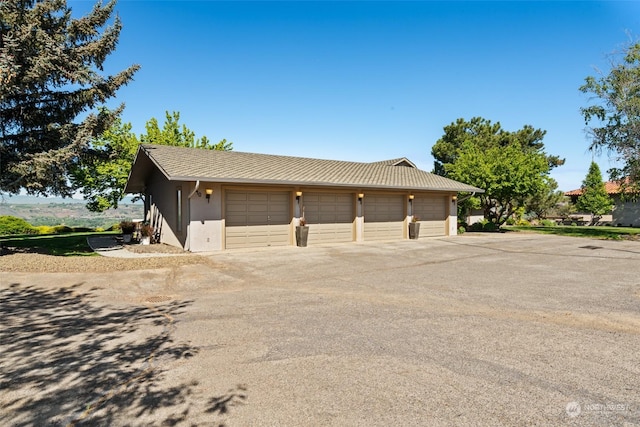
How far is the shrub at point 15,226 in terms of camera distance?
23172mm

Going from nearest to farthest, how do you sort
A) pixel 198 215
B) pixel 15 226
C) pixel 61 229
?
1. pixel 198 215
2. pixel 15 226
3. pixel 61 229

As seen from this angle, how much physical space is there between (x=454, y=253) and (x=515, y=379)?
984 centimetres

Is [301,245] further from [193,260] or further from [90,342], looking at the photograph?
[90,342]

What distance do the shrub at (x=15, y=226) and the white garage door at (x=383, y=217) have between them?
22.7 m

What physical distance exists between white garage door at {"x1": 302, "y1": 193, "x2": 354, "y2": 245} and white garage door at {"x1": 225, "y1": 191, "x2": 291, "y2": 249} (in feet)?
3.61

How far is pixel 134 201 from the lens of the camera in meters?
28.0

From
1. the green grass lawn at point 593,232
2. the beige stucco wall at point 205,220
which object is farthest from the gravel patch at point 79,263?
the green grass lawn at point 593,232

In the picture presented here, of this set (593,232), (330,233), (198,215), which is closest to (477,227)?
(593,232)

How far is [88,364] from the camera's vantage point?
12.0 feet

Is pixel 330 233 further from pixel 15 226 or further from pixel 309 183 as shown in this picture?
pixel 15 226

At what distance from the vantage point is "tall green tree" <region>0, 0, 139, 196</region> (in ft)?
35.0

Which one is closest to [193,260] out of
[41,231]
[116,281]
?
[116,281]

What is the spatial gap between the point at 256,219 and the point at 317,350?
33.5 ft

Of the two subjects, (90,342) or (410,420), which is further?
(90,342)
